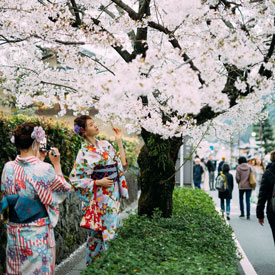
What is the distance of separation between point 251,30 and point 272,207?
2842 millimetres

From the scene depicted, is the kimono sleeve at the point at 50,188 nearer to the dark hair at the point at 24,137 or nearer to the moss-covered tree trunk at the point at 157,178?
the dark hair at the point at 24,137

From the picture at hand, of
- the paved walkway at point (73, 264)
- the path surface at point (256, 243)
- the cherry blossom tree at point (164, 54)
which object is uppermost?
the cherry blossom tree at point (164, 54)

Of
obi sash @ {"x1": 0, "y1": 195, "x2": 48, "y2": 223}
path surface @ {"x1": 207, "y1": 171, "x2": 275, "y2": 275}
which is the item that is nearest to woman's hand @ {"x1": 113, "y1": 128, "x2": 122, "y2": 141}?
obi sash @ {"x1": 0, "y1": 195, "x2": 48, "y2": 223}

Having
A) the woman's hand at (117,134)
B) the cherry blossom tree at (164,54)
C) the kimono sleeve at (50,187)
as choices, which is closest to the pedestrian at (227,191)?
the cherry blossom tree at (164,54)

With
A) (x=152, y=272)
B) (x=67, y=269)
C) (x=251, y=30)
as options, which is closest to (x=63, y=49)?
(x=251, y=30)

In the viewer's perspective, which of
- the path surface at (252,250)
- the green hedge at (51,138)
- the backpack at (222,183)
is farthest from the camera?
the backpack at (222,183)

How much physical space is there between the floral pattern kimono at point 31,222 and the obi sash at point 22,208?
2cm

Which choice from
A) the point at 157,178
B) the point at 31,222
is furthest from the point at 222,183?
the point at 31,222

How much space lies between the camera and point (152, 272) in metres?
3.72

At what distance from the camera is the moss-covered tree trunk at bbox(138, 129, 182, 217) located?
289 inches

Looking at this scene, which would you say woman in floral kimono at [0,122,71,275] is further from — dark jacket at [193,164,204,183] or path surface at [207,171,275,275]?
dark jacket at [193,164,204,183]

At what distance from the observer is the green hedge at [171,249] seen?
3840mm

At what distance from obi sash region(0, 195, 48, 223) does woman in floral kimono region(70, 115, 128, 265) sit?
1.35m

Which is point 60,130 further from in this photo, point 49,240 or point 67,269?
point 49,240
